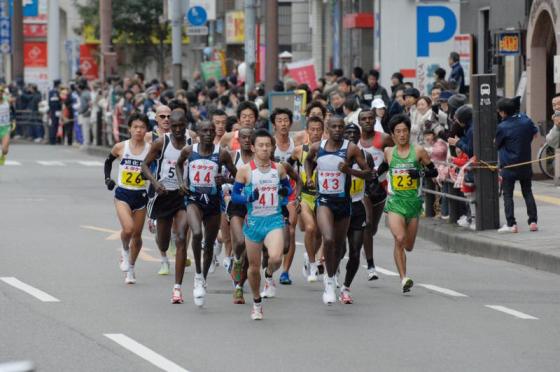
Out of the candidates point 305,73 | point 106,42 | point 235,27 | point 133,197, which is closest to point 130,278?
point 133,197

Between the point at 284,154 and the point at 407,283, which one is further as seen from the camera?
the point at 284,154

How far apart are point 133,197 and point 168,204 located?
3.42 ft

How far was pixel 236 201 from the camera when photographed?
530 inches

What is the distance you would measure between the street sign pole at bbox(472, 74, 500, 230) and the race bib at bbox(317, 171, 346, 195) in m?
6.16

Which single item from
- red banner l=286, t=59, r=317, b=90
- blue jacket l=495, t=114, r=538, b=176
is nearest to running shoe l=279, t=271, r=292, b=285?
blue jacket l=495, t=114, r=538, b=176

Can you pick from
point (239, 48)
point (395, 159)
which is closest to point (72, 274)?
point (395, 159)

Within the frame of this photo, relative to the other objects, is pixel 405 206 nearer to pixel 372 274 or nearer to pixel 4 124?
pixel 372 274

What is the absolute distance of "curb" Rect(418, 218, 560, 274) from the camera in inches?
682

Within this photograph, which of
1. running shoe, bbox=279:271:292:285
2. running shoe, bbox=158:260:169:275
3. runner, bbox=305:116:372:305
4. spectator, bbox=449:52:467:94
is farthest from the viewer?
spectator, bbox=449:52:467:94

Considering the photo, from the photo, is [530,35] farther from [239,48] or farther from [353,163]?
[239,48]

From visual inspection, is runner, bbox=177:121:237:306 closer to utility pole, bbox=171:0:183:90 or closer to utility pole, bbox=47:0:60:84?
utility pole, bbox=171:0:183:90

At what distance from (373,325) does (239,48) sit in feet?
173

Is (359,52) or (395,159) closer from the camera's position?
(395,159)

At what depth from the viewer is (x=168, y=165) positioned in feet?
48.8
